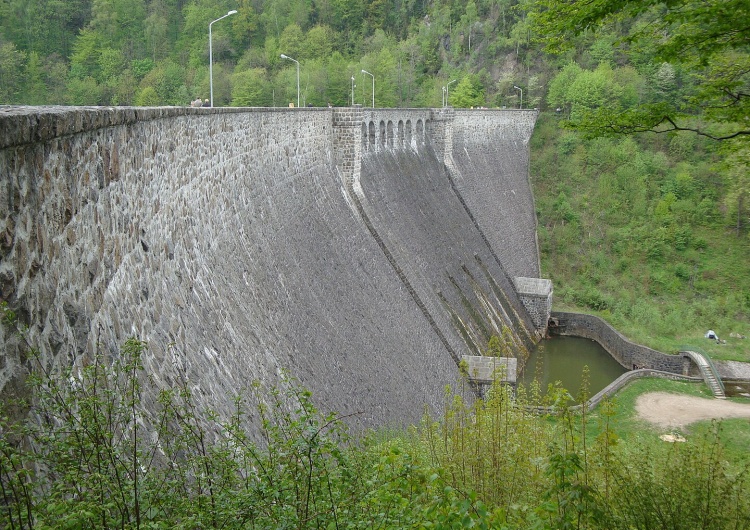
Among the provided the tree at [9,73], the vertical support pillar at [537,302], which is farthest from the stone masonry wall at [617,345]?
the tree at [9,73]

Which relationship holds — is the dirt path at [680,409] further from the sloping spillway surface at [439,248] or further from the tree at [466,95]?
the tree at [466,95]

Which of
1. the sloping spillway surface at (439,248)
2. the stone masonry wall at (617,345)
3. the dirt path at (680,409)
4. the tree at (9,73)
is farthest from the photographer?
the tree at (9,73)

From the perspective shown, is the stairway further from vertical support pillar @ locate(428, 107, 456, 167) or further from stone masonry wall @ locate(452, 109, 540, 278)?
vertical support pillar @ locate(428, 107, 456, 167)

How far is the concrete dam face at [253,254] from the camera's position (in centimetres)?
582

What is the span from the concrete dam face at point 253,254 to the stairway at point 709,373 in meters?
7.53

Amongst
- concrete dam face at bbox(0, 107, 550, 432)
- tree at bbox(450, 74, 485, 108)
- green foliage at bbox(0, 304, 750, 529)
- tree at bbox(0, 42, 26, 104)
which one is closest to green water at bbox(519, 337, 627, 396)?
concrete dam face at bbox(0, 107, 550, 432)

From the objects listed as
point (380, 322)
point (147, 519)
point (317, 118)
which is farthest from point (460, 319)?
point (147, 519)

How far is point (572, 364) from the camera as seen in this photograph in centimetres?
3522

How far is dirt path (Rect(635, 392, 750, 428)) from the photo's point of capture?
2559 centimetres

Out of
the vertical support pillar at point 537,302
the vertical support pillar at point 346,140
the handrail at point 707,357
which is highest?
the vertical support pillar at point 346,140

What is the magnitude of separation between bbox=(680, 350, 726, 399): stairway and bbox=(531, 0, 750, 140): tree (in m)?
22.0

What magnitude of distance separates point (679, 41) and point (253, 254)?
945cm

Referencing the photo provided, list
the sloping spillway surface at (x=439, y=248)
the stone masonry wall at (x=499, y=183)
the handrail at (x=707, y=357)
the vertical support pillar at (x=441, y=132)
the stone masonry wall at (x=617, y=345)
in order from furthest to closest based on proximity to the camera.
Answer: the stone masonry wall at (x=499, y=183) → the vertical support pillar at (x=441, y=132) → the stone masonry wall at (x=617, y=345) → the handrail at (x=707, y=357) → the sloping spillway surface at (x=439, y=248)

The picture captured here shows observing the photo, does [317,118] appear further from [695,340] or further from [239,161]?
[695,340]
